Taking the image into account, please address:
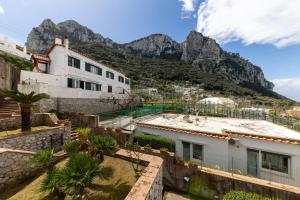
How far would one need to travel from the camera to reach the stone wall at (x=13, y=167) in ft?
34.7

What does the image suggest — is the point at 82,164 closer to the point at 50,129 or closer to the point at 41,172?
the point at 41,172

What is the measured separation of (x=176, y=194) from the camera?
38.7ft

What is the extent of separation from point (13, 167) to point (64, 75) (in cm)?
1638

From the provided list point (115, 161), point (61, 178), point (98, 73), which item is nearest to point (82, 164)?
point (61, 178)

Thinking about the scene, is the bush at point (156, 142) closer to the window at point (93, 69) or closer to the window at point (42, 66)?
the window at point (93, 69)

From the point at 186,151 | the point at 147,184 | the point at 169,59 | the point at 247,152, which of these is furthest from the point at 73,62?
the point at 169,59

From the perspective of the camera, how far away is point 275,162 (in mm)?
13195

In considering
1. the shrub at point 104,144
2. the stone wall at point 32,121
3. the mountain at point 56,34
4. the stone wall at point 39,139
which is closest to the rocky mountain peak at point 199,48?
the mountain at point 56,34

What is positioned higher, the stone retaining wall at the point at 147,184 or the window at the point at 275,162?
the stone retaining wall at the point at 147,184

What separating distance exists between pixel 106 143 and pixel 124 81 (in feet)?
122

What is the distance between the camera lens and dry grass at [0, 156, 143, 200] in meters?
8.00

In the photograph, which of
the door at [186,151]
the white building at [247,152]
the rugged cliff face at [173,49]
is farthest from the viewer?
the rugged cliff face at [173,49]

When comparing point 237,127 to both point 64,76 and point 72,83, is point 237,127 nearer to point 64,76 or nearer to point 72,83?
point 72,83

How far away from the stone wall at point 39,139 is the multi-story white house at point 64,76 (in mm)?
6544
